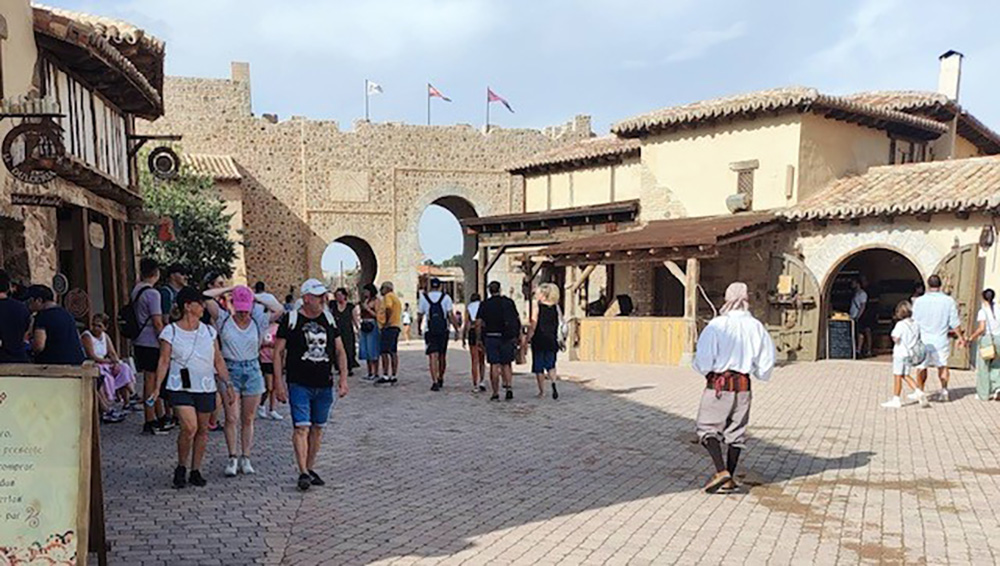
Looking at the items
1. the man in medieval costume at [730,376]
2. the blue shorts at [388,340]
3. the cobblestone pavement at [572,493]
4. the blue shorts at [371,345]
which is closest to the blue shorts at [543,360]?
the cobblestone pavement at [572,493]

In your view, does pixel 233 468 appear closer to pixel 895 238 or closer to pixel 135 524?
pixel 135 524

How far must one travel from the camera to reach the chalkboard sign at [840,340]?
15.7 m

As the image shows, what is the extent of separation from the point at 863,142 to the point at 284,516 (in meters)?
16.9

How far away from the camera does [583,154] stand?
22188mm

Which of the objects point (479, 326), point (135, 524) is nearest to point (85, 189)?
point (479, 326)

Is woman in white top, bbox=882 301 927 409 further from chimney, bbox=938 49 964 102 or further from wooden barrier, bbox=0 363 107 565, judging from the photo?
chimney, bbox=938 49 964 102

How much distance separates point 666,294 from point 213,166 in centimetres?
1701

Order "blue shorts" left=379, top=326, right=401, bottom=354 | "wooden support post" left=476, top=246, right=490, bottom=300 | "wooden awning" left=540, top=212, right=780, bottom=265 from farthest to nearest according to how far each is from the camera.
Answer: "wooden support post" left=476, top=246, right=490, bottom=300 < "wooden awning" left=540, top=212, right=780, bottom=265 < "blue shorts" left=379, top=326, right=401, bottom=354

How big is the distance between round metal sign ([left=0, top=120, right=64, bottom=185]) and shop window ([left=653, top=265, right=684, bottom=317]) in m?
15.1

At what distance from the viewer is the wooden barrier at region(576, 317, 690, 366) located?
14.5m

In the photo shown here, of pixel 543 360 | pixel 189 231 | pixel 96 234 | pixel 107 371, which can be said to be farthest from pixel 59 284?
pixel 189 231

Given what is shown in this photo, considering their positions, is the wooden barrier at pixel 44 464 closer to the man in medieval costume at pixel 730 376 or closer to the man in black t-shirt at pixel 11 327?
the man in black t-shirt at pixel 11 327

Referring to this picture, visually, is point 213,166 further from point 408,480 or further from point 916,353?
point 916,353

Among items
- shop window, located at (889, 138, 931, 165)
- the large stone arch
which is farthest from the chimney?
the large stone arch
